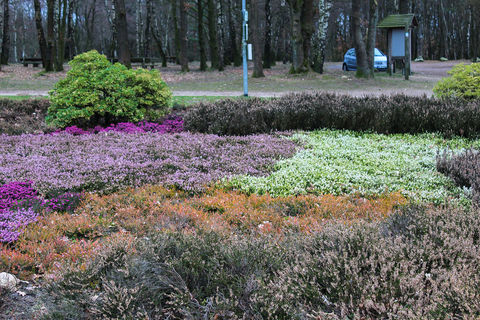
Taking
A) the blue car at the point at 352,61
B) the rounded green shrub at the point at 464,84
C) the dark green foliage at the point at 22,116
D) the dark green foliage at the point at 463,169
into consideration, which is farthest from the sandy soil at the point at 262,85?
the dark green foliage at the point at 463,169

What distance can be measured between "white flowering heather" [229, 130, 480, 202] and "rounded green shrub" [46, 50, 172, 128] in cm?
444

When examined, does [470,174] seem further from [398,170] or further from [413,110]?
[413,110]

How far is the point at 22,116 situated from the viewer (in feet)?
38.1

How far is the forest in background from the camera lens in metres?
23.7

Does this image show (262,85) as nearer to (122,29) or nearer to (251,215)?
(122,29)

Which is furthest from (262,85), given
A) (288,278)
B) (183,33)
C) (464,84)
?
(288,278)

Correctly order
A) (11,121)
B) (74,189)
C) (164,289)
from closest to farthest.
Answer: (164,289), (74,189), (11,121)

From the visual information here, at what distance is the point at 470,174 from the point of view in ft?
18.4

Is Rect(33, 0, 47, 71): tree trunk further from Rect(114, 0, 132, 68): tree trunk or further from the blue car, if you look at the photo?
the blue car

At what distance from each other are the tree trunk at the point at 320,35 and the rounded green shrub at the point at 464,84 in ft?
49.3

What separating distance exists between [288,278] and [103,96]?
28.9ft

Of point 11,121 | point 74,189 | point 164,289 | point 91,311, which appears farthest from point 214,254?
point 11,121

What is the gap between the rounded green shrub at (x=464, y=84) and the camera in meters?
10.7

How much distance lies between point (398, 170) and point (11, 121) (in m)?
9.10
